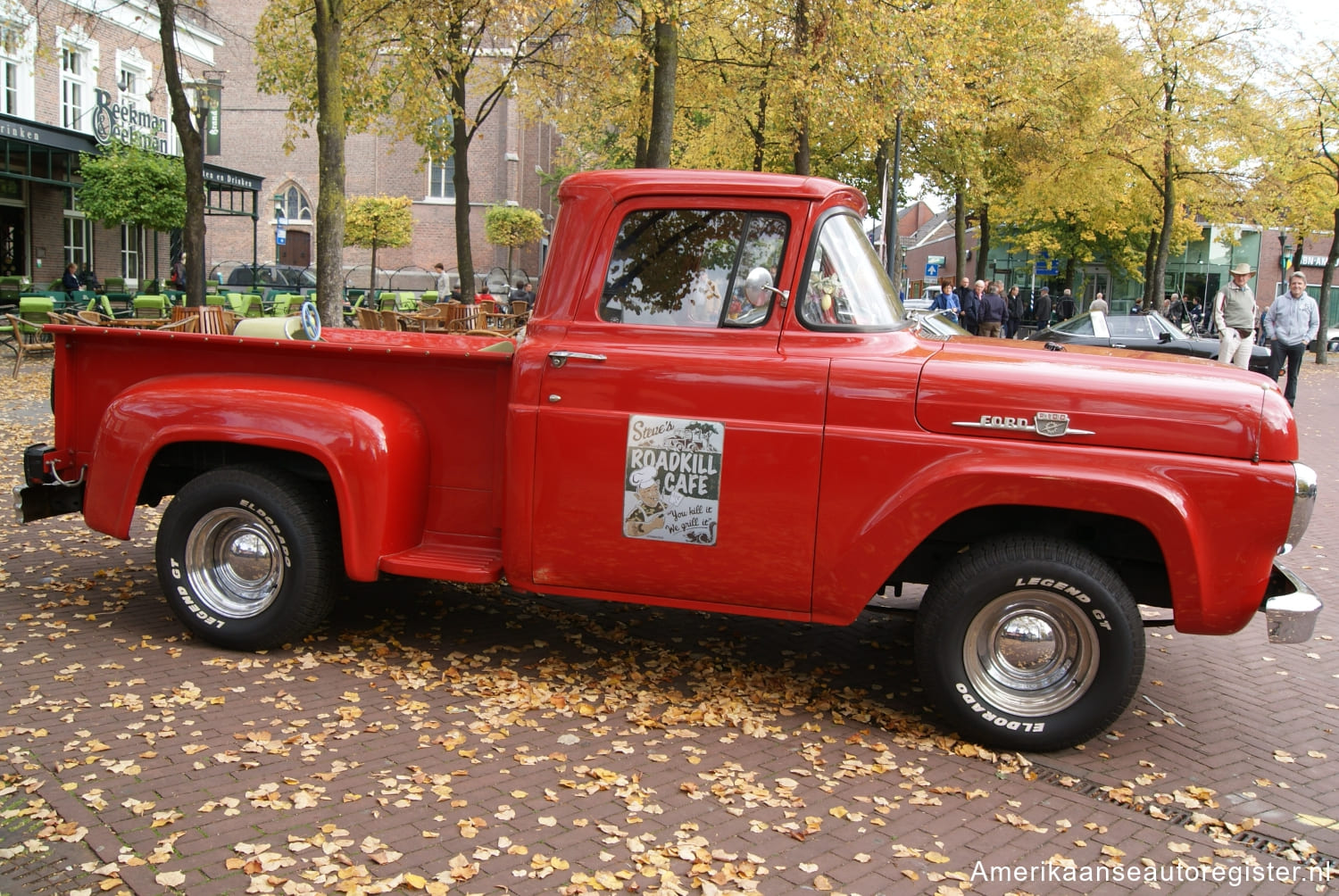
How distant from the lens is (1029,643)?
4414 millimetres

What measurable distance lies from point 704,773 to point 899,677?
154 cm

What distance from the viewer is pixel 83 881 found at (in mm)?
3238

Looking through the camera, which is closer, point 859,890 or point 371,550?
point 859,890

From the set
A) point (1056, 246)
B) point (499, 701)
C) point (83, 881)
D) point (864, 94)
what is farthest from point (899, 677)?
point (1056, 246)

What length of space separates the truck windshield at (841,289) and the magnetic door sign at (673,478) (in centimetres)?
65

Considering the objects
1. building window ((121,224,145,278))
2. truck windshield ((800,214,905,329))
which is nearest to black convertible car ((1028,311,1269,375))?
truck windshield ((800,214,905,329))

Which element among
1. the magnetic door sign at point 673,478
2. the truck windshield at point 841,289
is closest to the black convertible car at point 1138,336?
the truck windshield at point 841,289

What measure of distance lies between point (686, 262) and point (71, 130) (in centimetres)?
2943

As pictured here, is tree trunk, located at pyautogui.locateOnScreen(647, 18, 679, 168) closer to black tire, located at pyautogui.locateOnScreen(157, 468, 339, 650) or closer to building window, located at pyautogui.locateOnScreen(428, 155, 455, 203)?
black tire, located at pyautogui.locateOnScreen(157, 468, 339, 650)

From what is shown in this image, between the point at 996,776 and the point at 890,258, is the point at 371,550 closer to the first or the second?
the point at 996,776

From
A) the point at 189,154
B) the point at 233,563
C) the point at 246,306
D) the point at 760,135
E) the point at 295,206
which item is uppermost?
the point at 760,135

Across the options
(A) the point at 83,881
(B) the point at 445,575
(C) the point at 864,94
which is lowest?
(A) the point at 83,881

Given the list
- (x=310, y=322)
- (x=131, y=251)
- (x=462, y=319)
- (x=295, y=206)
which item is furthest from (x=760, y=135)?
(x=295, y=206)

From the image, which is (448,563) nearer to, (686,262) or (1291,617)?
(686,262)
